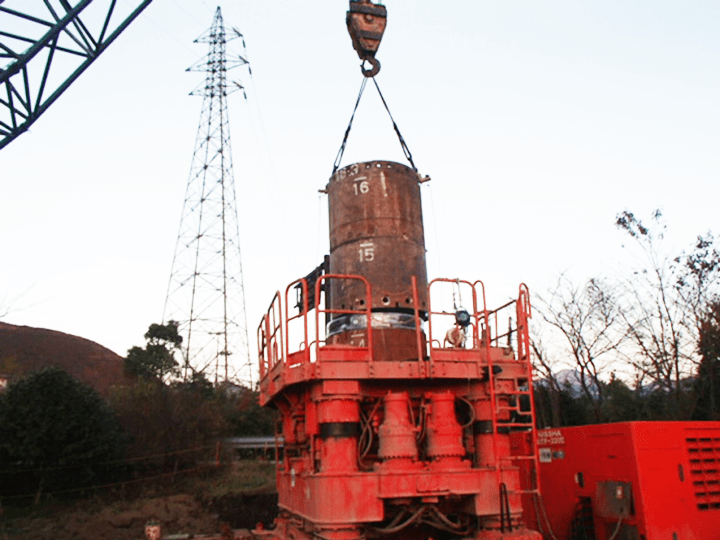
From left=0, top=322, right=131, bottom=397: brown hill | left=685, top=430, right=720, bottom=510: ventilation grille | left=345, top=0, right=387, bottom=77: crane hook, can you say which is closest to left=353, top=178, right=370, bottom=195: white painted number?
left=345, top=0, right=387, bottom=77: crane hook

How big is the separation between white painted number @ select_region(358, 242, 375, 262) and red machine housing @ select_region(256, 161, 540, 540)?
0.02 m

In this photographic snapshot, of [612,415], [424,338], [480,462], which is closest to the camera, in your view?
[480,462]

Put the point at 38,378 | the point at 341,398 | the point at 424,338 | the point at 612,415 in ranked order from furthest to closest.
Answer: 1. the point at 612,415
2. the point at 38,378
3. the point at 424,338
4. the point at 341,398

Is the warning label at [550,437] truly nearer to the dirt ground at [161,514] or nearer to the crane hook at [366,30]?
the crane hook at [366,30]

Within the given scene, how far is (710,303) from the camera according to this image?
2556 cm

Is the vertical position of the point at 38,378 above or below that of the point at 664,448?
above

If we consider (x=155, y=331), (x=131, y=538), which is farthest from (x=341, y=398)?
(x=155, y=331)

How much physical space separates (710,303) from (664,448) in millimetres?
19084

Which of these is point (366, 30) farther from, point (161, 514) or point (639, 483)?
point (161, 514)

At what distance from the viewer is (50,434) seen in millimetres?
23984

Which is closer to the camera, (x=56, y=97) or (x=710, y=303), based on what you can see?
(x=56, y=97)

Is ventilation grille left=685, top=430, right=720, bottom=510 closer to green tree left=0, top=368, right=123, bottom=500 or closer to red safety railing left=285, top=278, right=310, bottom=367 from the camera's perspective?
red safety railing left=285, top=278, right=310, bottom=367

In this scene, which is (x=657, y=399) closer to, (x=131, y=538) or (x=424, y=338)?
(x=424, y=338)

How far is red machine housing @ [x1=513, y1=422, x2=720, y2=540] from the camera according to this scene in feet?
29.6
